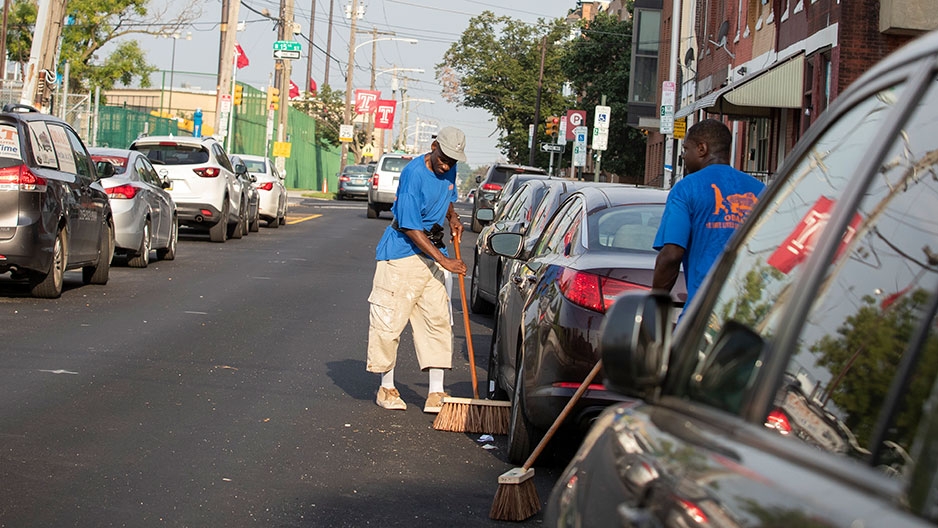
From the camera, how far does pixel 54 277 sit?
12.9m

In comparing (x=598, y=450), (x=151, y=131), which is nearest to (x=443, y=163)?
(x=598, y=450)

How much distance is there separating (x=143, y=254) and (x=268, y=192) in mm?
11522

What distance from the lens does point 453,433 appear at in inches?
302

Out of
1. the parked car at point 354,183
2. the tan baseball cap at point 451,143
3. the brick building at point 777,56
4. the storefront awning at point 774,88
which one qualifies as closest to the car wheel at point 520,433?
the tan baseball cap at point 451,143

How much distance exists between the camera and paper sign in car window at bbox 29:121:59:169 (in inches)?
502

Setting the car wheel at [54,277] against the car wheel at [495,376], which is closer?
the car wheel at [495,376]

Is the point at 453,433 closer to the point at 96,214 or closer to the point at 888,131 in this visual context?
the point at 888,131

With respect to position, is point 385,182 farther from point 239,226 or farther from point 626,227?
point 626,227

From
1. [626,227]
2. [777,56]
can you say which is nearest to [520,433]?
[626,227]

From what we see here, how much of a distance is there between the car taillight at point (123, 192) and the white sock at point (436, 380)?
30.6 ft

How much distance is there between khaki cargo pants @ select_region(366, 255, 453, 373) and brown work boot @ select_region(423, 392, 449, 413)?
0.18 m

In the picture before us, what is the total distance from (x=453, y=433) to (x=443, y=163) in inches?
67.1

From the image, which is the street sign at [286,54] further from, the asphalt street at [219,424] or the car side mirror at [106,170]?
the asphalt street at [219,424]

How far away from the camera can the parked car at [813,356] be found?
1812mm
